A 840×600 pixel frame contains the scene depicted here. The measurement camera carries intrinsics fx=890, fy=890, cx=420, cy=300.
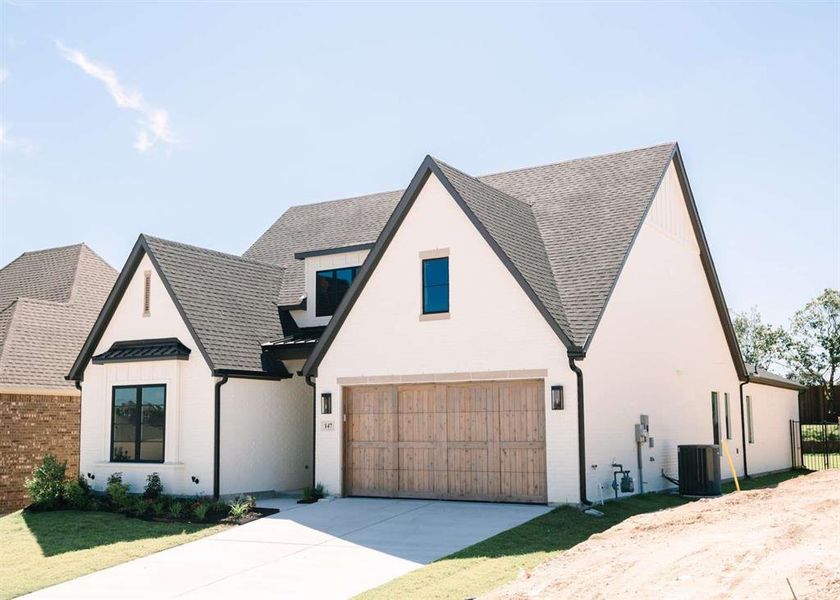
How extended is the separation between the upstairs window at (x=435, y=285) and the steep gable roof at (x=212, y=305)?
456 centimetres

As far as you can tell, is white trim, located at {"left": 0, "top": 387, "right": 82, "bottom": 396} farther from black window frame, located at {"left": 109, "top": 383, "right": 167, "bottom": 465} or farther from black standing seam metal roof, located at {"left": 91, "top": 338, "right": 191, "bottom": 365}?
black window frame, located at {"left": 109, "top": 383, "right": 167, "bottom": 465}

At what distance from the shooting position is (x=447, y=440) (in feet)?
62.1

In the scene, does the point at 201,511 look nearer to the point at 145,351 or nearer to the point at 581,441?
the point at 145,351

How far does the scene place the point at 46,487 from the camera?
66.1ft

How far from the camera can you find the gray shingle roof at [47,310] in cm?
2377

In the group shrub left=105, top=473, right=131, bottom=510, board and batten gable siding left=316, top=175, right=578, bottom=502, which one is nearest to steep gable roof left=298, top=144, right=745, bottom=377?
board and batten gable siding left=316, top=175, right=578, bottom=502

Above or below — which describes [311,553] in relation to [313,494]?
below

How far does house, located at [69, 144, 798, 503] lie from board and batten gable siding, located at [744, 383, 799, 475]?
5.77m

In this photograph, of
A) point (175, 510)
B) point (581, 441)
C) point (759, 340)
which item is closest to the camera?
point (581, 441)

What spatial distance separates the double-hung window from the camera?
20547 mm

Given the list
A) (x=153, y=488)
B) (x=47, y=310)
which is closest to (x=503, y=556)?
(x=153, y=488)

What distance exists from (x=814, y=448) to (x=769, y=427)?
32.8 ft

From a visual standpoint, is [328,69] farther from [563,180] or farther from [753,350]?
[753,350]

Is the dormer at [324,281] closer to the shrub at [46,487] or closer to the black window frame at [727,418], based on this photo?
the shrub at [46,487]
